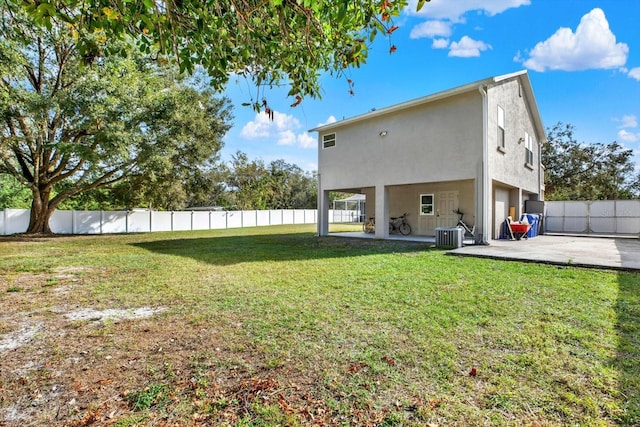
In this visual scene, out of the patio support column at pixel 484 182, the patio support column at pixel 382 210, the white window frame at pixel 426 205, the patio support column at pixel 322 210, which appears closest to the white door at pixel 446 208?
the white window frame at pixel 426 205

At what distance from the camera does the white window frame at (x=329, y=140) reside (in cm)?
1590

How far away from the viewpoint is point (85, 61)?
357 centimetres

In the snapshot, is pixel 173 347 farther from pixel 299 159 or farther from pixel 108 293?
pixel 299 159

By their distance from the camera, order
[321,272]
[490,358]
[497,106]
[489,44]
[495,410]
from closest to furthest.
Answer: [495,410] → [490,358] → [321,272] → [497,106] → [489,44]

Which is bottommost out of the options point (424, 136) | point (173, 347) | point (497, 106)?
point (173, 347)

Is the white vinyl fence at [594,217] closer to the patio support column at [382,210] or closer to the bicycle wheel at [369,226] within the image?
the bicycle wheel at [369,226]

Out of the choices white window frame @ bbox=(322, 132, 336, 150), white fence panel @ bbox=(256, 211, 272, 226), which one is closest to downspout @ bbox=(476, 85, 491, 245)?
white window frame @ bbox=(322, 132, 336, 150)

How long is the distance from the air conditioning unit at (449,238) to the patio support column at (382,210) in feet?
9.96

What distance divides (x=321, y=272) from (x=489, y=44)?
13471mm

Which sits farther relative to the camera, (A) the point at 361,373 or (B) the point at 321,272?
(B) the point at 321,272

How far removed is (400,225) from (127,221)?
709 inches

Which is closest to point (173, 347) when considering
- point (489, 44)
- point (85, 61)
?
point (85, 61)

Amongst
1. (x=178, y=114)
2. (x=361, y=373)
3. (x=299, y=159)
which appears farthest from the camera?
(x=299, y=159)

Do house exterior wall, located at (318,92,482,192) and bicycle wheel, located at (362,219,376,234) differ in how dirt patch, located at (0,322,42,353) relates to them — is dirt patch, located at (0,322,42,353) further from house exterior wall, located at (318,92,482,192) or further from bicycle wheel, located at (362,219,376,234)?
bicycle wheel, located at (362,219,376,234)
